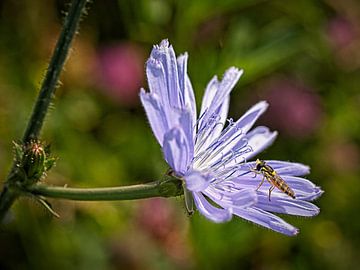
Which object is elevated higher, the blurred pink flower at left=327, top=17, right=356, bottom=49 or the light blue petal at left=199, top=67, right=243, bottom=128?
the blurred pink flower at left=327, top=17, right=356, bottom=49

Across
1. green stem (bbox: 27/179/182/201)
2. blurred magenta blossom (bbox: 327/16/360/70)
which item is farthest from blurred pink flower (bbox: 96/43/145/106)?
green stem (bbox: 27/179/182/201)

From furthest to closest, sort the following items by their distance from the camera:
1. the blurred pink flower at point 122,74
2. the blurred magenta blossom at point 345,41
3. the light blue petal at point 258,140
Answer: the blurred magenta blossom at point 345,41 → the blurred pink flower at point 122,74 → the light blue petal at point 258,140

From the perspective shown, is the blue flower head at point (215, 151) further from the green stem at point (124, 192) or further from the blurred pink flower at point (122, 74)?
the blurred pink flower at point (122, 74)

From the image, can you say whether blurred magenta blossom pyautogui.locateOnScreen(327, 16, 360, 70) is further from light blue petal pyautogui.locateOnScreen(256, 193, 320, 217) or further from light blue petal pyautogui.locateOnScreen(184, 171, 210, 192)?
light blue petal pyautogui.locateOnScreen(184, 171, 210, 192)

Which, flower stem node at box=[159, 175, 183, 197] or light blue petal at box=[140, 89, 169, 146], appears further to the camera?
flower stem node at box=[159, 175, 183, 197]

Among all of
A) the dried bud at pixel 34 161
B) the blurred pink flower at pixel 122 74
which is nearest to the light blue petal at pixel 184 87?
the dried bud at pixel 34 161

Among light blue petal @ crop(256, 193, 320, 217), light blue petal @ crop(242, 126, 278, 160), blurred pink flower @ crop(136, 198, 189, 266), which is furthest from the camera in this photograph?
blurred pink flower @ crop(136, 198, 189, 266)

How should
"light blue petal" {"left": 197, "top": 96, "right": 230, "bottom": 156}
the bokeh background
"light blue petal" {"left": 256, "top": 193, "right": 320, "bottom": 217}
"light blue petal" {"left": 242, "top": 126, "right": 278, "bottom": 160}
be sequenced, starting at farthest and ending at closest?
1. the bokeh background
2. "light blue petal" {"left": 242, "top": 126, "right": 278, "bottom": 160}
3. "light blue petal" {"left": 197, "top": 96, "right": 230, "bottom": 156}
4. "light blue petal" {"left": 256, "top": 193, "right": 320, "bottom": 217}

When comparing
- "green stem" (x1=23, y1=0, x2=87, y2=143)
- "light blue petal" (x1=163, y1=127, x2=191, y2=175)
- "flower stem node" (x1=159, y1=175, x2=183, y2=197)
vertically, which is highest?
"green stem" (x1=23, y1=0, x2=87, y2=143)
